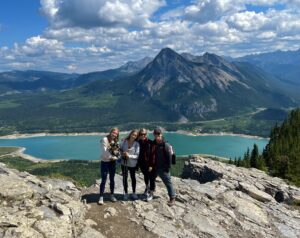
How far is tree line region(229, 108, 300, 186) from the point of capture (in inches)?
2192

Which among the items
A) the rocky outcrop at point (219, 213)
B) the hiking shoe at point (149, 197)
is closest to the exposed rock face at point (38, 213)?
the rocky outcrop at point (219, 213)

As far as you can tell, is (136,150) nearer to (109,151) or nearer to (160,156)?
(160,156)

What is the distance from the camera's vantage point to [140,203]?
74.0 feet

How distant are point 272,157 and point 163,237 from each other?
189 ft

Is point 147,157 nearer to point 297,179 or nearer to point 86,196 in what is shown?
point 86,196

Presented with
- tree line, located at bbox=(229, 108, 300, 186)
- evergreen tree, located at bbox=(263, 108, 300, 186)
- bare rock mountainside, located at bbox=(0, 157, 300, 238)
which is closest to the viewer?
bare rock mountainside, located at bbox=(0, 157, 300, 238)

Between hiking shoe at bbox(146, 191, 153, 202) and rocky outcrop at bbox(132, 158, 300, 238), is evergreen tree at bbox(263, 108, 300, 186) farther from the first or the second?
hiking shoe at bbox(146, 191, 153, 202)

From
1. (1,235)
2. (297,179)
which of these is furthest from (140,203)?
(297,179)

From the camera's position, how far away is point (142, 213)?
69.7ft

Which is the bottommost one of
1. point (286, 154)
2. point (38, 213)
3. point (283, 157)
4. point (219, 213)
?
point (286, 154)

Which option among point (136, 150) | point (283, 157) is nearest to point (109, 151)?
point (136, 150)

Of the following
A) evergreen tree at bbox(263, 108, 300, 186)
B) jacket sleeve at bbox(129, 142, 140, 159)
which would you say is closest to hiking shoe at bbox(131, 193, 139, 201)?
jacket sleeve at bbox(129, 142, 140, 159)

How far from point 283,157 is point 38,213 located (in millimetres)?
50880

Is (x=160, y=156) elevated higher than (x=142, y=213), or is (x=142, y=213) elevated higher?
(x=160, y=156)
